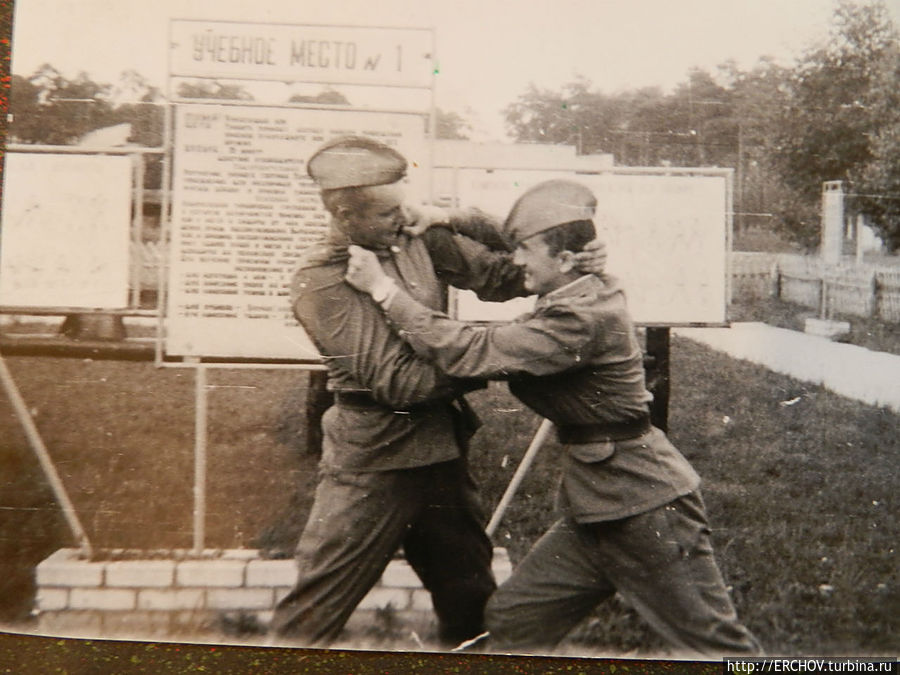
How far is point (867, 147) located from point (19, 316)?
3389 millimetres

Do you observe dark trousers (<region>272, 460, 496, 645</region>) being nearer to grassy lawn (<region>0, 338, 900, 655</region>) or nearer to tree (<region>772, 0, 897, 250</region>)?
grassy lawn (<region>0, 338, 900, 655</region>)

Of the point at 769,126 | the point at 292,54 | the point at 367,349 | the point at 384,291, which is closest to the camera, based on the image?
the point at 384,291

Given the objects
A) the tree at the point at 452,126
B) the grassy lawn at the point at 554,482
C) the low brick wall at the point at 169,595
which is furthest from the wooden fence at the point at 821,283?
the low brick wall at the point at 169,595

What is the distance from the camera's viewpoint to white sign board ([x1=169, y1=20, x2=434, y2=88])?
2.71 meters

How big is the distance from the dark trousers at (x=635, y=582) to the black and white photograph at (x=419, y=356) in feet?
0.04

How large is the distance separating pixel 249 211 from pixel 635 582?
197 centimetres

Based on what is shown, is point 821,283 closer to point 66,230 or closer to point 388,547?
point 388,547

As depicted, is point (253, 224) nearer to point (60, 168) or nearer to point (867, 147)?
point (60, 168)

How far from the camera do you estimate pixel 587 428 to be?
2555mm

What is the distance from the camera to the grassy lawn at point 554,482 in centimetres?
284

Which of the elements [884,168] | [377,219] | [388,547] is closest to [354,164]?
[377,219]

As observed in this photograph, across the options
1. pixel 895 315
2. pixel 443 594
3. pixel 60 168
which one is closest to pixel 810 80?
pixel 895 315

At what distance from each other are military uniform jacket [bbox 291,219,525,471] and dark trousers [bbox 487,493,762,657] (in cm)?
55

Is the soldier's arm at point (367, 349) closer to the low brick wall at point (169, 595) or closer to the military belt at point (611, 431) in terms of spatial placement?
the military belt at point (611, 431)
